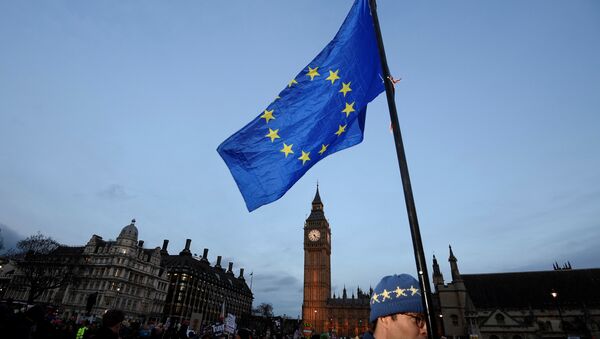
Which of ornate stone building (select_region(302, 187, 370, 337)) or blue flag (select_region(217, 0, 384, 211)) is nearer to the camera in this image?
blue flag (select_region(217, 0, 384, 211))

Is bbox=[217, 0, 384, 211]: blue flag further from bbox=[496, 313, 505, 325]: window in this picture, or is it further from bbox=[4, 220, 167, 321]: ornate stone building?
bbox=[4, 220, 167, 321]: ornate stone building

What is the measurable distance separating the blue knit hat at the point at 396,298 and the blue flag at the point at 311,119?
2.98 metres

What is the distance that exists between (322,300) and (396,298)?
11598cm

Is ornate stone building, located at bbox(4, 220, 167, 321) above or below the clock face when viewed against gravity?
below

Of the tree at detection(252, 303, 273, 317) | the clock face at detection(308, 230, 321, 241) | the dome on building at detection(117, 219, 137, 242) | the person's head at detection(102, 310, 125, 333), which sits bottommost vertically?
the person's head at detection(102, 310, 125, 333)

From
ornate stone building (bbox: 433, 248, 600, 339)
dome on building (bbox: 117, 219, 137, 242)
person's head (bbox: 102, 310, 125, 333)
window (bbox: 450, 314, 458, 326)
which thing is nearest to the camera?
person's head (bbox: 102, 310, 125, 333)

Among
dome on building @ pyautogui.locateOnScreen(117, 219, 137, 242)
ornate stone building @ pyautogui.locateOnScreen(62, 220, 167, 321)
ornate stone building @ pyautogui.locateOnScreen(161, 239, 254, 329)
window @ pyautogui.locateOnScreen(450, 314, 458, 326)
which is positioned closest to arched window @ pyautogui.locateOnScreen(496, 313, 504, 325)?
window @ pyautogui.locateOnScreen(450, 314, 458, 326)

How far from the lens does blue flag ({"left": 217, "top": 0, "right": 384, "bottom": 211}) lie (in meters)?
6.17

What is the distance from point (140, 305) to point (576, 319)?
8483 cm

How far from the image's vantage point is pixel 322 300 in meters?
110

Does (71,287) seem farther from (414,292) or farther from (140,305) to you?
(414,292)

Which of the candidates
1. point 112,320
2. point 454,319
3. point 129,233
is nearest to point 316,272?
point 454,319

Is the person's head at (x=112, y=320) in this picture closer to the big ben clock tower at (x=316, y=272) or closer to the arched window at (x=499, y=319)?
the arched window at (x=499, y=319)

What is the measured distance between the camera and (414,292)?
135 inches
